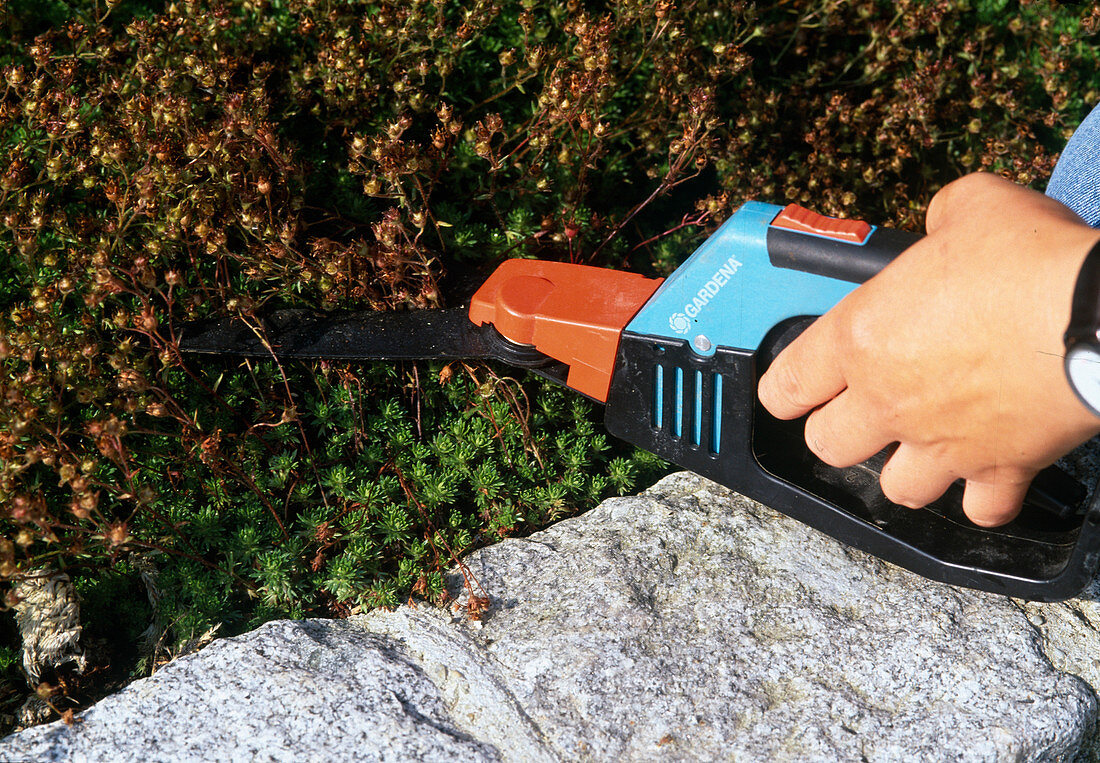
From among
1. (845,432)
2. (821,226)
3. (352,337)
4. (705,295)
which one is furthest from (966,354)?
(352,337)

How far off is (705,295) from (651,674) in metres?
0.87

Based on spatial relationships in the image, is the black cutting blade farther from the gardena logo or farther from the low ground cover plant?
the gardena logo

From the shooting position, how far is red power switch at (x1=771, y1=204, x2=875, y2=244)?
1837mm

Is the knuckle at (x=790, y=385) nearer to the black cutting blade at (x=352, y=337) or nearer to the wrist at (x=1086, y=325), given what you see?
the wrist at (x=1086, y=325)

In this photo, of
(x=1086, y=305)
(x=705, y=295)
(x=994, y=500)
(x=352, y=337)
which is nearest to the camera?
(x=1086, y=305)

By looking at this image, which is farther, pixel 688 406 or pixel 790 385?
pixel 688 406

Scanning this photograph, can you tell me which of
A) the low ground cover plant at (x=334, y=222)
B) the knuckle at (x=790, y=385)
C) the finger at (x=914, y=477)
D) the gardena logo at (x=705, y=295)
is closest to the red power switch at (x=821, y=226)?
the gardena logo at (x=705, y=295)

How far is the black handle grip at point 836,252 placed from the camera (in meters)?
1.81

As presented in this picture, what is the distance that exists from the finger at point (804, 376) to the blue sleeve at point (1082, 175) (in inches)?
30.6

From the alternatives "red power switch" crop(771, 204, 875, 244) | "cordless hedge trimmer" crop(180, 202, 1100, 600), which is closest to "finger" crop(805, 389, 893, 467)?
"cordless hedge trimmer" crop(180, 202, 1100, 600)

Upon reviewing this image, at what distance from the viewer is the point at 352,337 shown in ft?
8.00

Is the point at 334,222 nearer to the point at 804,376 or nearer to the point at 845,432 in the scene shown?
the point at 804,376

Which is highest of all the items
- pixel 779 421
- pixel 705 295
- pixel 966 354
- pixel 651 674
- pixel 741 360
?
pixel 966 354

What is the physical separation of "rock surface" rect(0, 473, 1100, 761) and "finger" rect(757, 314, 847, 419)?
449 millimetres
